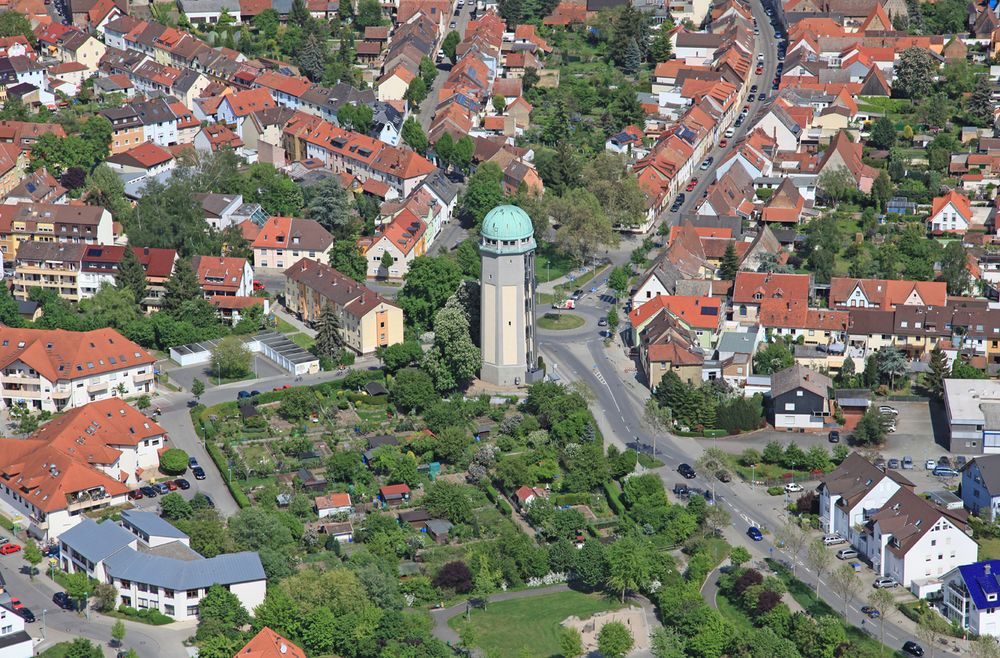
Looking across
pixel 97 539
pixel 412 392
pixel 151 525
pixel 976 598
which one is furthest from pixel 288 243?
pixel 976 598

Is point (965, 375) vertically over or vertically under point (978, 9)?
under

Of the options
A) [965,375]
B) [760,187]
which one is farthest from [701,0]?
[965,375]

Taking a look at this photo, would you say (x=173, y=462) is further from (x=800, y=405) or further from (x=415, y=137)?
(x=415, y=137)

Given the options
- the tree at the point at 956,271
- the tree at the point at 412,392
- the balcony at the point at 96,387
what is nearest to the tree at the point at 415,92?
the tree at the point at 956,271

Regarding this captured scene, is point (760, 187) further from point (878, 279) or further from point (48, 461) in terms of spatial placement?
point (48, 461)

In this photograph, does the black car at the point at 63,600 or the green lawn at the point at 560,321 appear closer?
the black car at the point at 63,600

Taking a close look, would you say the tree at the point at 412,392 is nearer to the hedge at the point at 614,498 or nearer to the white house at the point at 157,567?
the hedge at the point at 614,498
